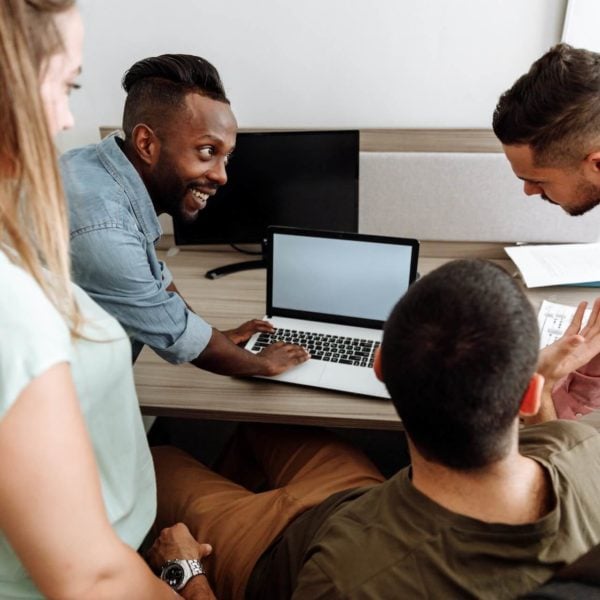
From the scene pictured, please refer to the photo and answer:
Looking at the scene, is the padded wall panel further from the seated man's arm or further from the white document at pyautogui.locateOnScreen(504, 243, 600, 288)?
the seated man's arm

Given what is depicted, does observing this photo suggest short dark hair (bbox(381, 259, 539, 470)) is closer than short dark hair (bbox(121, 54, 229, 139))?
Yes

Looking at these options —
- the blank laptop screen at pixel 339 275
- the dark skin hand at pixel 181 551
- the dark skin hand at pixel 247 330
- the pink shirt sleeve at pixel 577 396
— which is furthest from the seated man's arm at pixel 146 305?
the pink shirt sleeve at pixel 577 396

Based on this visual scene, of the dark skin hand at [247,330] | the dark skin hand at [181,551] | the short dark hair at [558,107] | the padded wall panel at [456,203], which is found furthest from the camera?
the padded wall panel at [456,203]

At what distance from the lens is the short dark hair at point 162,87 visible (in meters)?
1.19

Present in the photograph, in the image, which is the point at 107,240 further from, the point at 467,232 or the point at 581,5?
the point at 581,5

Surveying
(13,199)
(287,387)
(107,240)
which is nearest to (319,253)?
(287,387)

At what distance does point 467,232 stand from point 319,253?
0.57m

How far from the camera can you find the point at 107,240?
108 centimetres

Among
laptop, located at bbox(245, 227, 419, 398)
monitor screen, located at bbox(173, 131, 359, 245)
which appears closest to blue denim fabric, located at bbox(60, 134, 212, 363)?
laptop, located at bbox(245, 227, 419, 398)

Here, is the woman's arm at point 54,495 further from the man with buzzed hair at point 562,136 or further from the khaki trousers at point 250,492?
the man with buzzed hair at point 562,136

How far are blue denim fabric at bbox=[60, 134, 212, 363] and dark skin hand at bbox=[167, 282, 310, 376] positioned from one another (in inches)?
1.3

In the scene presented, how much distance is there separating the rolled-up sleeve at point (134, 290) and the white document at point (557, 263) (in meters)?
0.87

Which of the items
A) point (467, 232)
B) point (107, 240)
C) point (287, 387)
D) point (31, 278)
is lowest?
point (287, 387)

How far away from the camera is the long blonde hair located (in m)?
0.59
